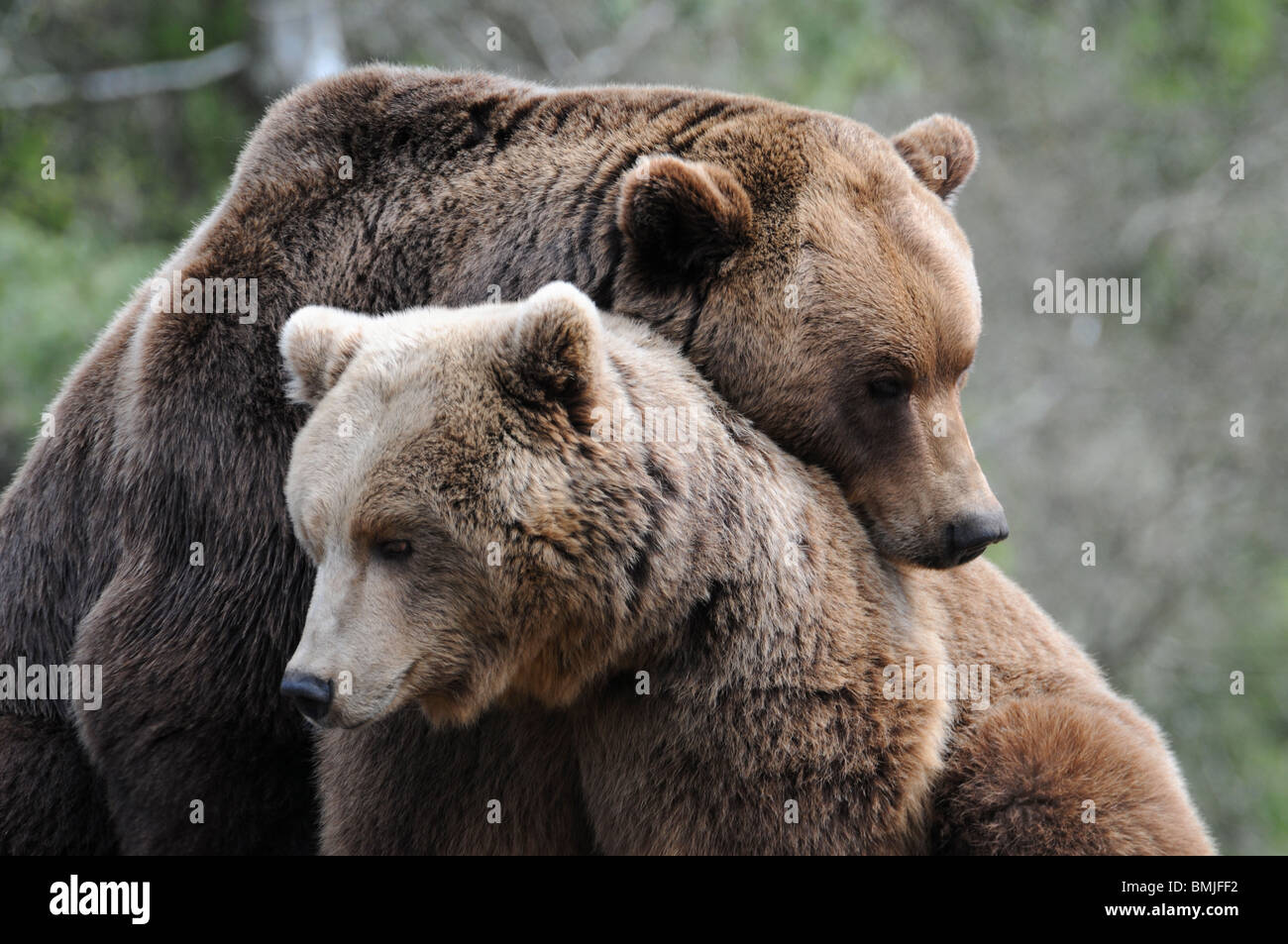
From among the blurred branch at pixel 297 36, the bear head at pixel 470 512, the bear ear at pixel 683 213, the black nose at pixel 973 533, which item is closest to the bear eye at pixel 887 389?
the black nose at pixel 973 533

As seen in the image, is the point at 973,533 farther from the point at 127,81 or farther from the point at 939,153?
A: the point at 127,81

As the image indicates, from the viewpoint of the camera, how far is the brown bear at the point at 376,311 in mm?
4078

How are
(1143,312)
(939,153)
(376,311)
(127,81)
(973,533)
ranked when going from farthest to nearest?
1. (1143,312)
2. (127,81)
3. (939,153)
4. (376,311)
5. (973,533)

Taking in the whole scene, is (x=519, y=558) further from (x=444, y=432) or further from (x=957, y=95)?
(x=957, y=95)

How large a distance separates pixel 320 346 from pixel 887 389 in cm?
163

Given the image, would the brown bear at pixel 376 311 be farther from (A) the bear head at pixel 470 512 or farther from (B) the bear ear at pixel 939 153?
(A) the bear head at pixel 470 512

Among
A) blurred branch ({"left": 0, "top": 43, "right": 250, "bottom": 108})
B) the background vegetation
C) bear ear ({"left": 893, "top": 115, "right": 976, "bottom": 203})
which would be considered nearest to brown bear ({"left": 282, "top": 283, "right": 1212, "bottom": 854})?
bear ear ({"left": 893, "top": 115, "right": 976, "bottom": 203})

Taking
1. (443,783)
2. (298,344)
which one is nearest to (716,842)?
(443,783)

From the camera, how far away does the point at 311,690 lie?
3158 mm

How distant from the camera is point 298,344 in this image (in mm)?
3793

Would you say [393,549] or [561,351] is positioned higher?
[561,351]

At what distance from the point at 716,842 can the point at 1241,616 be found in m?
14.9

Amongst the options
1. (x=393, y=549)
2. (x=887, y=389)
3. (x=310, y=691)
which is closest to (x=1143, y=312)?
(x=887, y=389)

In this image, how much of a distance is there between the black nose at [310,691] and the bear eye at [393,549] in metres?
0.36
